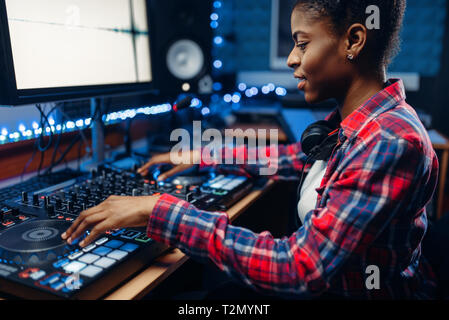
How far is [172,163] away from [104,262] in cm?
55

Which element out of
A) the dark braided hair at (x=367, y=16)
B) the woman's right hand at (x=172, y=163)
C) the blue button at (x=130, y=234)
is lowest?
the blue button at (x=130, y=234)

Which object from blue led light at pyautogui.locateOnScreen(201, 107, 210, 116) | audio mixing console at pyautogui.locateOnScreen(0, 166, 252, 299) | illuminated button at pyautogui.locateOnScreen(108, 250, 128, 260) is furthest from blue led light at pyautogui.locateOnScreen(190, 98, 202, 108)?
illuminated button at pyautogui.locateOnScreen(108, 250, 128, 260)

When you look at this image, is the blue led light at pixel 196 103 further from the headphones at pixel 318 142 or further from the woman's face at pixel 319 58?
the woman's face at pixel 319 58

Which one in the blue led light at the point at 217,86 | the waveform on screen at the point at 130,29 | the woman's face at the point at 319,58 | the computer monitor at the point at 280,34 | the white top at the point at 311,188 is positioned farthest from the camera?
the computer monitor at the point at 280,34

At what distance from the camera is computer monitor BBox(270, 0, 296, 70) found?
2312 millimetres

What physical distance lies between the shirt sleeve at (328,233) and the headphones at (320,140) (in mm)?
240

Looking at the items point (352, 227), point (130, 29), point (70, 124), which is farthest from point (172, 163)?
point (352, 227)

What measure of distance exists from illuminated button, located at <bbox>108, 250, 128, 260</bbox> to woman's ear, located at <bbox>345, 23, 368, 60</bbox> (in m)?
0.56

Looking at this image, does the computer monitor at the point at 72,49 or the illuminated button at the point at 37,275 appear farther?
the computer monitor at the point at 72,49

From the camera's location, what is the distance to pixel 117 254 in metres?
0.63

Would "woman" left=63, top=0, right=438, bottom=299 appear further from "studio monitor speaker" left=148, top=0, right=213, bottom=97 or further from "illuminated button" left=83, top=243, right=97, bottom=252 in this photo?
"studio monitor speaker" left=148, top=0, right=213, bottom=97

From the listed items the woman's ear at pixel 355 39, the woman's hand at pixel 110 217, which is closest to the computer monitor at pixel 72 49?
the woman's hand at pixel 110 217

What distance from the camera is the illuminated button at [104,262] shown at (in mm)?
595
